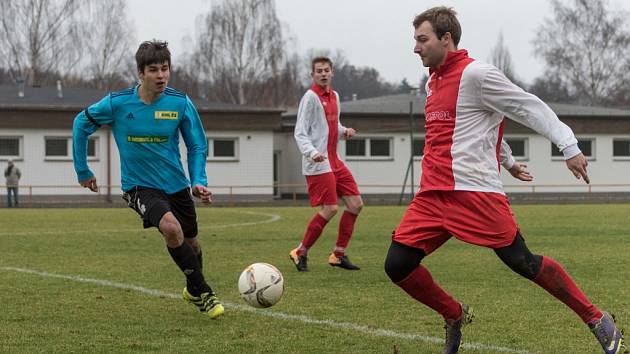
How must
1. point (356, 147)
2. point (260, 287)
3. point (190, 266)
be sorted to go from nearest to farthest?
point (260, 287) → point (190, 266) → point (356, 147)

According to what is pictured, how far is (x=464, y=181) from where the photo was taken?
513 cm

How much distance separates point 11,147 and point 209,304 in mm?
34817

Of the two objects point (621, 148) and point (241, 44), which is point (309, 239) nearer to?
point (621, 148)

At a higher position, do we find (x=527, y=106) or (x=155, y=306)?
(x=527, y=106)

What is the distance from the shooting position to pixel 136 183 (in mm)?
7008

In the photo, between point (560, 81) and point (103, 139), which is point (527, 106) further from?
point (560, 81)

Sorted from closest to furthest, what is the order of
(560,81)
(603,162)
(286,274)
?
(286,274) < (603,162) < (560,81)

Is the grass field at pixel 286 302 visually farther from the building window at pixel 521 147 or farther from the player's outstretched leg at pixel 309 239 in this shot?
the building window at pixel 521 147

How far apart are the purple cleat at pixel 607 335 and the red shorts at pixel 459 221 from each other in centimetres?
65

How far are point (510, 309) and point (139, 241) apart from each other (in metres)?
8.71

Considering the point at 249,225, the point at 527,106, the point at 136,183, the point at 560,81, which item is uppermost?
the point at 560,81

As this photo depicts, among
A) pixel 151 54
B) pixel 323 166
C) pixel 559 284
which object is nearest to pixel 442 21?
pixel 559 284

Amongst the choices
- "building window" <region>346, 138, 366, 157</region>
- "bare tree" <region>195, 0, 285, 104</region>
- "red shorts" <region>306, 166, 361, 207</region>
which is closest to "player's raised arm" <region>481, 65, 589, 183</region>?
"red shorts" <region>306, 166, 361, 207</region>

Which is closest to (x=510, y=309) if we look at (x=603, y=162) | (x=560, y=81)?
(x=603, y=162)
